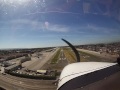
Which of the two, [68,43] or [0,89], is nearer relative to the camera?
[68,43]

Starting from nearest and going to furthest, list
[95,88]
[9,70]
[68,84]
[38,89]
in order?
[95,88] < [68,84] < [38,89] < [9,70]

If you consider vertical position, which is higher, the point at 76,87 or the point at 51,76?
the point at 76,87

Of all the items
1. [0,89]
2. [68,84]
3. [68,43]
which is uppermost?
[68,43]

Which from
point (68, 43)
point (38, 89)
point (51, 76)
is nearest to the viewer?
point (68, 43)

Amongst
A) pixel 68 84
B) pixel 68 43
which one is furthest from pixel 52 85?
pixel 68 84

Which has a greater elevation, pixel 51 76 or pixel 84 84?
pixel 84 84

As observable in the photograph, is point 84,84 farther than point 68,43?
No

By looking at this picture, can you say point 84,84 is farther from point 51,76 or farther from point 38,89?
point 51,76

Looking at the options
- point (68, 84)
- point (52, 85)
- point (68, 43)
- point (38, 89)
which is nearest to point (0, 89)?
point (38, 89)

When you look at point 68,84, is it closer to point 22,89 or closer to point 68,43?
point 68,43
